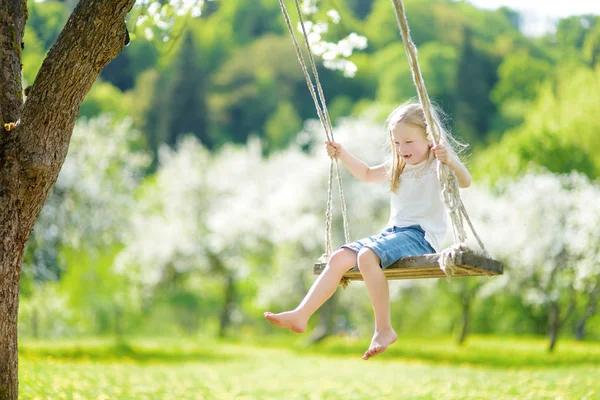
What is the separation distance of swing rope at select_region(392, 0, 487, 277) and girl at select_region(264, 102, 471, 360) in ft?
0.27

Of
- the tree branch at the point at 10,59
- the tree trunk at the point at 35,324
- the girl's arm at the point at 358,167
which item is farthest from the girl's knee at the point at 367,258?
the tree trunk at the point at 35,324

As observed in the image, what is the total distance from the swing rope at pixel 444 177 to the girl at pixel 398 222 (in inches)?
3.3

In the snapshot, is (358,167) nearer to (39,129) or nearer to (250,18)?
(39,129)

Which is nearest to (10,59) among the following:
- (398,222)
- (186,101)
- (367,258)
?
(367,258)

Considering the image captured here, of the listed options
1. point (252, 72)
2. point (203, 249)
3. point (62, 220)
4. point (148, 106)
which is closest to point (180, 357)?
point (62, 220)

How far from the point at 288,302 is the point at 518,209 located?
351 inches

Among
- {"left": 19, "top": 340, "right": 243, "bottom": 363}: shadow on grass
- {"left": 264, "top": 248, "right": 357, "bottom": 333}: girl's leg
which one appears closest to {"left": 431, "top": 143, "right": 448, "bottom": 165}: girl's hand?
{"left": 264, "top": 248, "right": 357, "bottom": 333}: girl's leg

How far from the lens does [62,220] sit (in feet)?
47.6

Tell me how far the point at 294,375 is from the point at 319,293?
7.62 meters

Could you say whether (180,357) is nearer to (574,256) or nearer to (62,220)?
(62,220)

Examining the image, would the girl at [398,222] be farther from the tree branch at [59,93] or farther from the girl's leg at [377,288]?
the tree branch at [59,93]

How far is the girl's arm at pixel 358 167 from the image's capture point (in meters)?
4.75

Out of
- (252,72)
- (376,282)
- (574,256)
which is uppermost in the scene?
Result: (252,72)

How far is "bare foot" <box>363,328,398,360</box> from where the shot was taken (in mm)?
3898
